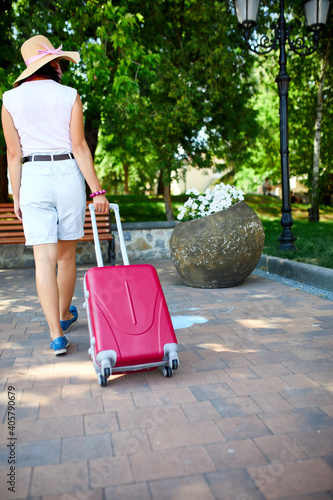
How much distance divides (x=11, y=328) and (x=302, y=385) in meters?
2.66

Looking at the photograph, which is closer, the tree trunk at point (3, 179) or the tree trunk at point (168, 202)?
the tree trunk at point (3, 179)

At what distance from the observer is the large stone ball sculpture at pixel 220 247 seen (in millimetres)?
5574

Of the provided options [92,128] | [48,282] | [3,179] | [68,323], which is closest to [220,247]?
[68,323]

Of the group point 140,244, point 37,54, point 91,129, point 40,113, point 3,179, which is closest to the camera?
point 40,113

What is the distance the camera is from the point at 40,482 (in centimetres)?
190

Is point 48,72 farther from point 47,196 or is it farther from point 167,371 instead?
point 167,371

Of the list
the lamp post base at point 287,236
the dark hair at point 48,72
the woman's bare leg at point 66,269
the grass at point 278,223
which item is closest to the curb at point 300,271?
the grass at point 278,223

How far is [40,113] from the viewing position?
11.0 ft

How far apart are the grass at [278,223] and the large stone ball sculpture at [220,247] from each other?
3.89 feet

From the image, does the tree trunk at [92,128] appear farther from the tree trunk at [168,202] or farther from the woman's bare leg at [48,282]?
the woman's bare leg at [48,282]

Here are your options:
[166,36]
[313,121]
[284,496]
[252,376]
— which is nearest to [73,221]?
[252,376]

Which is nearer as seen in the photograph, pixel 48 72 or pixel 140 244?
pixel 48 72

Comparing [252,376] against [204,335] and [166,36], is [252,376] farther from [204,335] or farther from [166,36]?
[166,36]

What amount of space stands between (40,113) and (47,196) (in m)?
0.59
